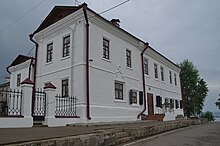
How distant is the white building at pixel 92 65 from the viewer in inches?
532

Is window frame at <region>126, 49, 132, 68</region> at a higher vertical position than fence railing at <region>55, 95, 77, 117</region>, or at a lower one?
higher

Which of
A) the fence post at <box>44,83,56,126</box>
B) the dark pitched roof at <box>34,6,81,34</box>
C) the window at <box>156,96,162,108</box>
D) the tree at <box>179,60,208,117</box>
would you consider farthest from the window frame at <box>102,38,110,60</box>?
the tree at <box>179,60,208,117</box>

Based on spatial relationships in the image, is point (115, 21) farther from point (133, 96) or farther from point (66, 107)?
point (66, 107)

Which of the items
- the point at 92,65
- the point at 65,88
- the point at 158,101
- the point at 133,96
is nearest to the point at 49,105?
the point at 65,88

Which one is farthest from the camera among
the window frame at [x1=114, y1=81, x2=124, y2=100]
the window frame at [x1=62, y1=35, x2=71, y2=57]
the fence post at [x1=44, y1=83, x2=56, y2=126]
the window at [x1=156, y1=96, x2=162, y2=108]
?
the window at [x1=156, y1=96, x2=162, y2=108]

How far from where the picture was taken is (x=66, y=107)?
42.7 feet

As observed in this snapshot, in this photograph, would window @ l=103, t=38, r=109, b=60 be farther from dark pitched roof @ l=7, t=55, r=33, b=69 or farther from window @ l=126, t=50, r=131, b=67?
dark pitched roof @ l=7, t=55, r=33, b=69

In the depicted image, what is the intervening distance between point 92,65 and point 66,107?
9.75ft

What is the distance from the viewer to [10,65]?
23.4 meters

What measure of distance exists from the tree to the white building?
74.6 ft

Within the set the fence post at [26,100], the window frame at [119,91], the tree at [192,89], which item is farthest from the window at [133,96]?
the tree at [192,89]

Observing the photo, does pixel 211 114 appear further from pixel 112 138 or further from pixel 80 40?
pixel 112 138

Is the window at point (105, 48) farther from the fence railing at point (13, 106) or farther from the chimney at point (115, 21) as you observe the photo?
the fence railing at point (13, 106)

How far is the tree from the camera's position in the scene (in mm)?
41000
